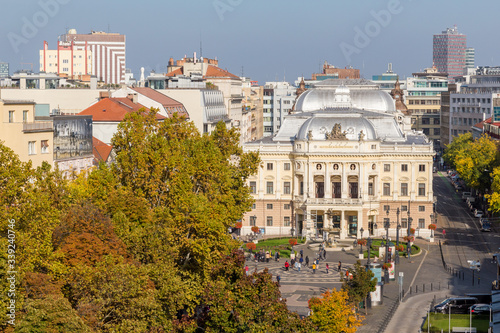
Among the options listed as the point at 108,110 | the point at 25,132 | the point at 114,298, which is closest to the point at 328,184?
the point at 108,110

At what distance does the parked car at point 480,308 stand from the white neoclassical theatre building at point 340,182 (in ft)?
151

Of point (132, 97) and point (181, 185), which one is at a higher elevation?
point (132, 97)

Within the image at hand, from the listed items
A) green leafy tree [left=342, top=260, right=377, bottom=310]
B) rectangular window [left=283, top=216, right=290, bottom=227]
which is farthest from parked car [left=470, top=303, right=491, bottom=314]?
rectangular window [left=283, top=216, right=290, bottom=227]

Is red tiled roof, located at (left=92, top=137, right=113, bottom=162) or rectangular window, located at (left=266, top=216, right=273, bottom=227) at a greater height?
red tiled roof, located at (left=92, top=137, right=113, bottom=162)

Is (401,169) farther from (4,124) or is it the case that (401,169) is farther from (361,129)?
(4,124)

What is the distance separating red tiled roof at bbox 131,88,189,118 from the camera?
152000 millimetres

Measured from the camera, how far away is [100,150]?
120 metres

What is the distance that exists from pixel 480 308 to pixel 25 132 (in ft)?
123

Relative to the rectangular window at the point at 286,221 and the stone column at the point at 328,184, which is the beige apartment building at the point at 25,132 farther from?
the rectangular window at the point at 286,221

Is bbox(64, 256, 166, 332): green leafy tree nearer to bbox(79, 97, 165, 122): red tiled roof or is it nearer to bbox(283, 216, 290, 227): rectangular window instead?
bbox(79, 97, 165, 122): red tiled roof

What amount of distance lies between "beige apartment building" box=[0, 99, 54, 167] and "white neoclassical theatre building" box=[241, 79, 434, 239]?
45908 millimetres

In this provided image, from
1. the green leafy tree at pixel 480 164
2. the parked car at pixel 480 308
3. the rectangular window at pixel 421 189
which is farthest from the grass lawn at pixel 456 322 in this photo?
the green leafy tree at pixel 480 164

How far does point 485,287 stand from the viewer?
94250 millimetres

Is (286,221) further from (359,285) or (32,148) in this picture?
(359,285)
